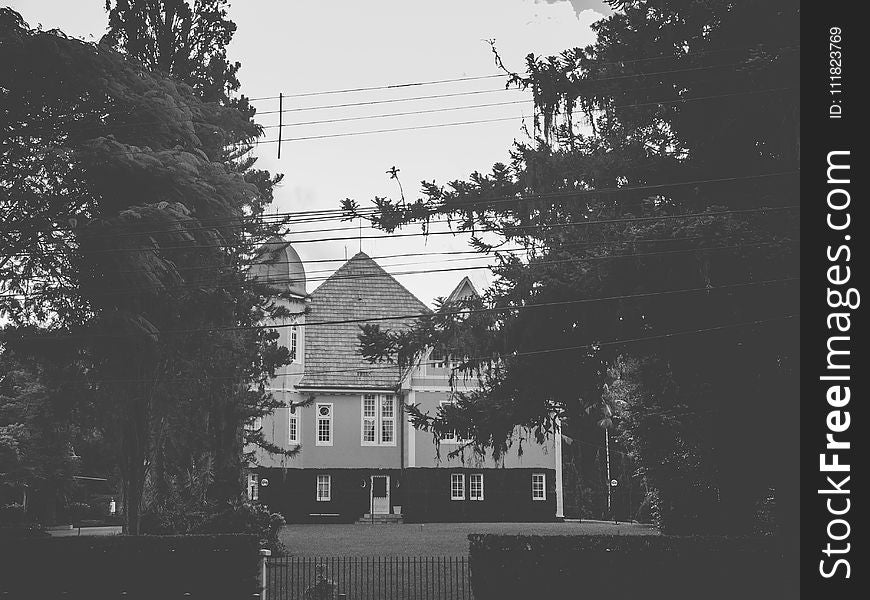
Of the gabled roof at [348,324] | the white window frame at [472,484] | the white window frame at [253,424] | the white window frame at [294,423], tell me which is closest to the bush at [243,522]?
the white window frame at [253,424]

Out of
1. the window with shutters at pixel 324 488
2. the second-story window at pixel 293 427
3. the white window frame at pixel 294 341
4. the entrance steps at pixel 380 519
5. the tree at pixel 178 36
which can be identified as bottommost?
the entrance steps at pixel 380 519

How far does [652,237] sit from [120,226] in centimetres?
1119

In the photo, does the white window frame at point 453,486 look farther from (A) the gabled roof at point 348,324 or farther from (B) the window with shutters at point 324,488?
(B) the window with shutters at point 324,488

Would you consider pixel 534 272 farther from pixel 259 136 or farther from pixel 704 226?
pixel 259 136

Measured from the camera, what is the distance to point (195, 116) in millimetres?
25359

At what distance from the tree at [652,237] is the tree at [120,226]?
4997 mm

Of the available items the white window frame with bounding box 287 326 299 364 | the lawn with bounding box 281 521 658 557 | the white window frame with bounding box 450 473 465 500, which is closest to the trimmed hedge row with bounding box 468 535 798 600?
the lawn with bounding box 281 521 658 557

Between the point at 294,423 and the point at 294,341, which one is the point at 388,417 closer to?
the point at 294,423

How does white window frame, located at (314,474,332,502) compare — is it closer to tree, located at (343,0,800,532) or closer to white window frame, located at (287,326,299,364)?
white window frame, located at (287,326,299,364)

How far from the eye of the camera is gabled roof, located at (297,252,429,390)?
5112 cm

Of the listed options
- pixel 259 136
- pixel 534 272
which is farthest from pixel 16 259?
pixel 534 272

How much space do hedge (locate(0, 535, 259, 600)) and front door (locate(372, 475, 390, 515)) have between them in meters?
28.3

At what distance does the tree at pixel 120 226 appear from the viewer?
22.4 m

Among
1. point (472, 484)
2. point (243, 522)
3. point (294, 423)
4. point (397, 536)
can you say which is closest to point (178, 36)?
point (243, 522)
